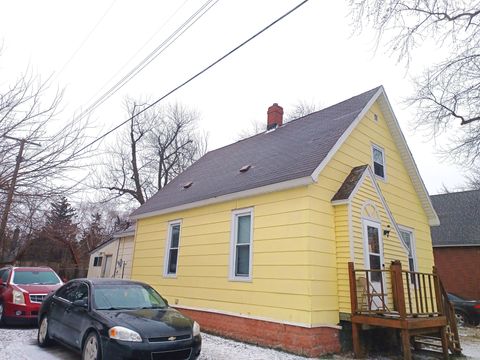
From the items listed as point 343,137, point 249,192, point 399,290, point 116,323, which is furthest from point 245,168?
point 116,323

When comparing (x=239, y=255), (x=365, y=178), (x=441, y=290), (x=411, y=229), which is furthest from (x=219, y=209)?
(x=411, y=229)

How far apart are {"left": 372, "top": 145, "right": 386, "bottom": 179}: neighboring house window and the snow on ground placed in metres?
5.09

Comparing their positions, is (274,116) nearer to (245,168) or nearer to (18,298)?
(245,168)

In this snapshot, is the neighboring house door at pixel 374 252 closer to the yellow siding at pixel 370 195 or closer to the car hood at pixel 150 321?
the yellow siding at pixel 370 195

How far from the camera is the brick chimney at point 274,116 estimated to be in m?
13.9

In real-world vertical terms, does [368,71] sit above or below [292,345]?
above

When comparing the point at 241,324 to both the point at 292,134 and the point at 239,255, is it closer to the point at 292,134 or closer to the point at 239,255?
the point at 239,255

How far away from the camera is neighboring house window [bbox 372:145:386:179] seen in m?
10.7

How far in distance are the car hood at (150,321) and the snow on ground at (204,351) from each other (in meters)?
1.21

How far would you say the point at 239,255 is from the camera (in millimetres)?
9102

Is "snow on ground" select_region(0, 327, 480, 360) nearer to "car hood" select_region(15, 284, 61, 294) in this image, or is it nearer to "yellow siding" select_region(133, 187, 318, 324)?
"yellow siding" select_region(133, 187, 318, 324)

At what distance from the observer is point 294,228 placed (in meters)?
7.82

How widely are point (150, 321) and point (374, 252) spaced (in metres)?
5.77

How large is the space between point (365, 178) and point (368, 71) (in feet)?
8.91
